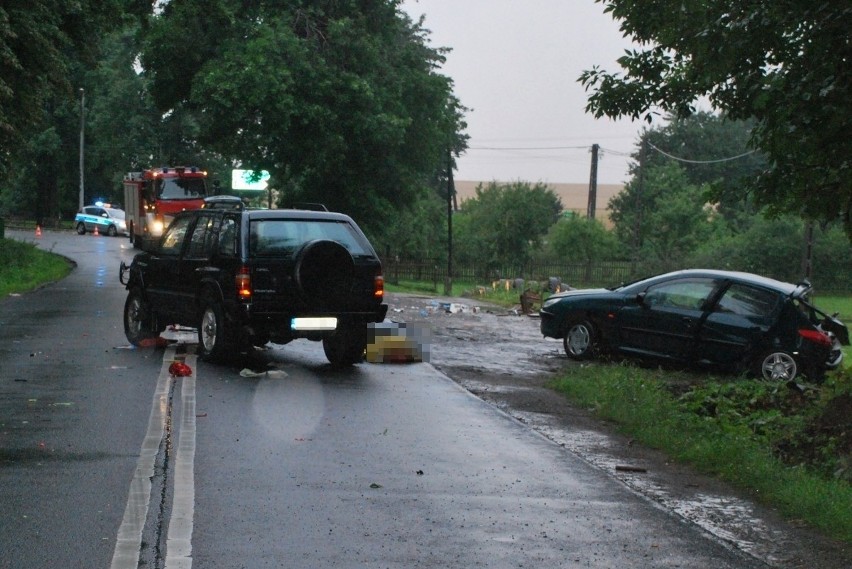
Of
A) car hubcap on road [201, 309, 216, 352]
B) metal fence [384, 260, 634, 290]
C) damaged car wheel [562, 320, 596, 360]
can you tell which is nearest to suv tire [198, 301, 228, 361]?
car hubcap on road [201, 309, 216, 352]

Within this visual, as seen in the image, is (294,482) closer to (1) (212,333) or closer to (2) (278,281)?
(2) (278,281)

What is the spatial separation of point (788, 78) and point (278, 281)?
626 centimetres

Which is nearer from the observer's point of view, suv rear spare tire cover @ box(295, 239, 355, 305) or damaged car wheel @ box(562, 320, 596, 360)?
suv rear spare tire cover @ box(295, 239, 355, 305)

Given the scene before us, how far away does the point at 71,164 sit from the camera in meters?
83.8

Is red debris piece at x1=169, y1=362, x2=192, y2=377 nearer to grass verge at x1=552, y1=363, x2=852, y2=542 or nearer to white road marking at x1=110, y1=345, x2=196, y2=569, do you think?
white road marking at x1=110, y1=345, x2=196, y2=569

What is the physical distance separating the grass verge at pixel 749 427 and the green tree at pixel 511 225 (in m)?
50.6

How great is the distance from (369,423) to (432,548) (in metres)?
4.21

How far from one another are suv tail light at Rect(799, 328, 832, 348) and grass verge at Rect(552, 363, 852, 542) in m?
1.07

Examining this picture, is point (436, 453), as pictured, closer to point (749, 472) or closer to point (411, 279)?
point (749, 472)

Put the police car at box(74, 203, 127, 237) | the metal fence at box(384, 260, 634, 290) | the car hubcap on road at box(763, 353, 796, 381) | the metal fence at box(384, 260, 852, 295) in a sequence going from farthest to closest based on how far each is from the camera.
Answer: the police car at box(74, 203, 127, 237) → the metal fence at box(384, 260, 634, 290) → the metal fence at box(384, 260, 852, 295) → the car hubcap on road at box(763, 353, 796, 381)

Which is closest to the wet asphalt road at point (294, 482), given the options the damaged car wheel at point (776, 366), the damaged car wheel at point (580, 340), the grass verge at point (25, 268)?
the damaged car wheel at point (580, 340)

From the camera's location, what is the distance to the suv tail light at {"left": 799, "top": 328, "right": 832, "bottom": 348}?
50.0 feet

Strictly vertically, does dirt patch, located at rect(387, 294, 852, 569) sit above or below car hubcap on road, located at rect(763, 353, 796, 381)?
below

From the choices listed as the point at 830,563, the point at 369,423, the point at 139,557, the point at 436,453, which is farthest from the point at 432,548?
the point at 369,423
